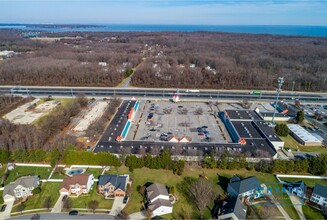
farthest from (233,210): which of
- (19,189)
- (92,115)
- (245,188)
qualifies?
(92,115)

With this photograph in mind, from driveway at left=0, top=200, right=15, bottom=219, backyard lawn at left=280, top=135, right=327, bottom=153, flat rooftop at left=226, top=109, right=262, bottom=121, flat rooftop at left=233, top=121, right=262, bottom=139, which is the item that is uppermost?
flat rooftop at left=226, top=109, right=262, bottom=121

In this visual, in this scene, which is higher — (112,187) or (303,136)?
(303,136)

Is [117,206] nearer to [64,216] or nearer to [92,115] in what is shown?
[64,216]

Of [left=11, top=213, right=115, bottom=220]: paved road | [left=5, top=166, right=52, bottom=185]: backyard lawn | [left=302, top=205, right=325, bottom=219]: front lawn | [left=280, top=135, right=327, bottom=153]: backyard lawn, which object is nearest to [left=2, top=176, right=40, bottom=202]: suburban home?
[left=5, top=166, right=52, bottom=185]: backyard lawn

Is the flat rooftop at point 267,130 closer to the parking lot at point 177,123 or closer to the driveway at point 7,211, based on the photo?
the parking lot at point 177,123

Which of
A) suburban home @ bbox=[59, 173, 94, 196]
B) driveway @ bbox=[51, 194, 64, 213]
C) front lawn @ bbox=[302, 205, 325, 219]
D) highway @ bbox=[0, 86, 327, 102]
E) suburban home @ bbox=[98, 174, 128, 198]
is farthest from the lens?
highway @ bbox=[0, 86, 327, 102]

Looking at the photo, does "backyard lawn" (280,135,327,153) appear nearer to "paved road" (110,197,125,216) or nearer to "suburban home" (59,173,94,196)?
"paved road" (110,197,125,216)
